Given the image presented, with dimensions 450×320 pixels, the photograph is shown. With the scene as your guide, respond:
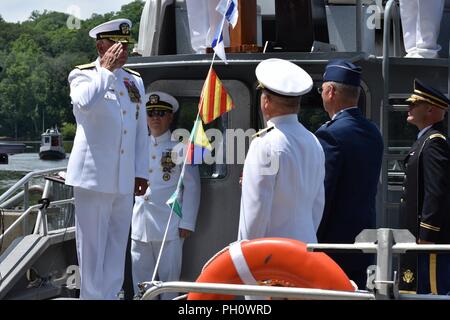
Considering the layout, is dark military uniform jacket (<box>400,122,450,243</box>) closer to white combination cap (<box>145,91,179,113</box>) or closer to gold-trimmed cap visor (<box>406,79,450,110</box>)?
gold-trimmed cap visor (<box>406,79,450,110</box>)

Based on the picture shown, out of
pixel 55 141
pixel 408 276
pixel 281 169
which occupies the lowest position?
pixel 55 141

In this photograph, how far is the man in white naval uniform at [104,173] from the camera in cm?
634

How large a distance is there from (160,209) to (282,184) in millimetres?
2328

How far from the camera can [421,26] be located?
7281 mm

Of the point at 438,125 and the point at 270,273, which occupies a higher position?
the point at 438,125

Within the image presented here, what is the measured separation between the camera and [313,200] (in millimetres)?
5355

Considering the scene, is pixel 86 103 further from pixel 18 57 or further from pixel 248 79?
pixel 18 57

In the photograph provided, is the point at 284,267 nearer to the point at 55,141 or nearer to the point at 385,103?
the point at 385,103

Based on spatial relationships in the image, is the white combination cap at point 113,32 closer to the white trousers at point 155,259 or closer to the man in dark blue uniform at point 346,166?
the man in dark blue uniform at point 346,166

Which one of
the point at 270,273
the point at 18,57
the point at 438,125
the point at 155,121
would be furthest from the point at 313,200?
the point at 18,57

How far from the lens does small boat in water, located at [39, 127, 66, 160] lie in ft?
196

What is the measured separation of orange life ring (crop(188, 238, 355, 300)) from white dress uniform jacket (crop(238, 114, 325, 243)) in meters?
0.47

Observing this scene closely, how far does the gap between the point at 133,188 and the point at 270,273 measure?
7.18 ft

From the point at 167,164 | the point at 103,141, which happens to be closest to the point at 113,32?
the point at 103,141
